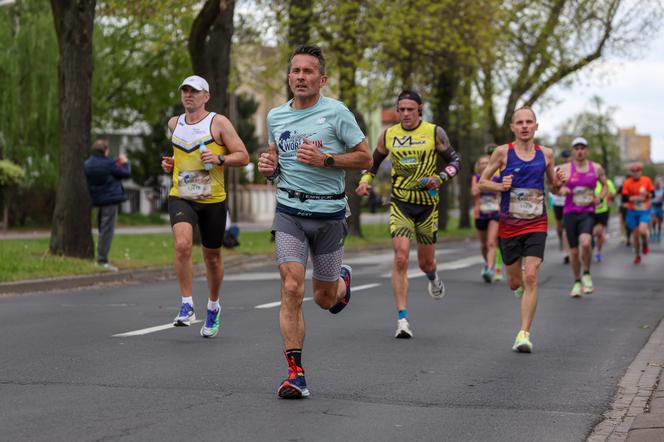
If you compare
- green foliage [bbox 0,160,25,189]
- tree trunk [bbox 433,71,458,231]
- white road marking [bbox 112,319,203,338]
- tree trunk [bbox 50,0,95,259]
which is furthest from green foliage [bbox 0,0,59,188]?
white road marking [bbox 112,319,203,338]

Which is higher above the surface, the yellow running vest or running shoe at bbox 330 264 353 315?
the yellow running vest

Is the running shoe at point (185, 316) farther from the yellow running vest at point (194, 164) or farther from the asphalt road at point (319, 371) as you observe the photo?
Answer: the yellow running vest at point (194, 164)

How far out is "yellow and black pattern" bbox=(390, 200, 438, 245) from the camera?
1084cm

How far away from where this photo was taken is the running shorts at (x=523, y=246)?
32.6 ft

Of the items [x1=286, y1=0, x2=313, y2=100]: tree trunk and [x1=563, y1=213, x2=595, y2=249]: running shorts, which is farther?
[x1=286, y1=0, x2=313, y2=100]: tree trunk

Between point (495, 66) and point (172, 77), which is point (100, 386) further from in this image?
point (172, 77)

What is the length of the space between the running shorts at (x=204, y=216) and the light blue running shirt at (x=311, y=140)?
9.19 ft

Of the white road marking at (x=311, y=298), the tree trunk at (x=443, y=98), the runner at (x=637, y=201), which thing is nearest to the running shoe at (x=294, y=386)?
the white road marking at (x=311, y=298)

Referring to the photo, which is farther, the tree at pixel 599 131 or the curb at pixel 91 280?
the tree at pixel 599 131

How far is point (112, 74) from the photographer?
42781 millimetres

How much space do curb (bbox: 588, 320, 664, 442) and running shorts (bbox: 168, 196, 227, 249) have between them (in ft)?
11.1

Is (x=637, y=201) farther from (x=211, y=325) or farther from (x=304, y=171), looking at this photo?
(x=304, y=171)

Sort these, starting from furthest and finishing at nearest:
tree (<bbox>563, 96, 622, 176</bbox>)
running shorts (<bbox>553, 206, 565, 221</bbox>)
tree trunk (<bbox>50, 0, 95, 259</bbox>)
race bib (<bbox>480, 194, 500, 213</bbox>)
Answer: tree (<bbox>563, 96, 622, 176</bbox>), running shorts (<bbox>553, 206, 565, 221</bbox>), tree trunk (<bbox>50, 0, 95, 259</bbox>), race bib (<bbox>480, 194, 500, 213</bbox>)

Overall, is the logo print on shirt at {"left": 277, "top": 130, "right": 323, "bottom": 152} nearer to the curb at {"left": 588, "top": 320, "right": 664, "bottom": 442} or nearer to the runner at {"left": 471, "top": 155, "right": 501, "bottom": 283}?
the curb at {"left": 588, "top": 320, "right": 664, "bottom": 442}
